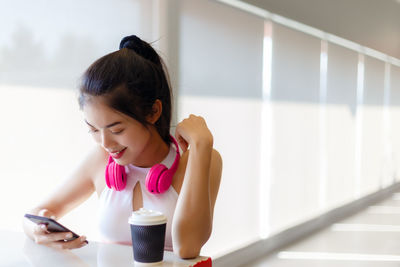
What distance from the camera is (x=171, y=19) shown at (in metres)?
2.55

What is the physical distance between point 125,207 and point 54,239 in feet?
0.71

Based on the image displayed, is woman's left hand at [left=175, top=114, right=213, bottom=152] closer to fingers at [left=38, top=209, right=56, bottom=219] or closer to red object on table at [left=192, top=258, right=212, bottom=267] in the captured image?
red object on table at [left=192, top=258, right=212, bottom=267]

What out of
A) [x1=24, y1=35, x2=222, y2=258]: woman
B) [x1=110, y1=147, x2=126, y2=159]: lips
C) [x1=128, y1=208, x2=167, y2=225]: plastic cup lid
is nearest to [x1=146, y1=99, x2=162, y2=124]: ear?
[x1=24, y1=35, x2=222, y2=258]: woman

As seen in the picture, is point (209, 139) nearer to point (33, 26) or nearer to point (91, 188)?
point (91, 188)

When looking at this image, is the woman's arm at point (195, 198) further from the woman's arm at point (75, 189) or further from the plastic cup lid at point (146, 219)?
the woman's arm at point (75, 189)

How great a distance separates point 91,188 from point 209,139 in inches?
16.0

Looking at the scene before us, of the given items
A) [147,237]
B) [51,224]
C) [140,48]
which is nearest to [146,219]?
[147,237]

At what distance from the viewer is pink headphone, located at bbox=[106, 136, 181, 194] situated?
1.35 m

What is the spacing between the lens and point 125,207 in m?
1.38

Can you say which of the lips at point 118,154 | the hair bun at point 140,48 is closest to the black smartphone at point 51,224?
the lips at point 118,154

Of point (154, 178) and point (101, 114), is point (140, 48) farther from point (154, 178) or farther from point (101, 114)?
point (154, 178)

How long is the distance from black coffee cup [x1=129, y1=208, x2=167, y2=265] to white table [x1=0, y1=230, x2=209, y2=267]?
0.03 m

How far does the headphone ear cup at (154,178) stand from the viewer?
1345 millimetres

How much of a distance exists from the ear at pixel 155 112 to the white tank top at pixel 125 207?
0.14 meters
